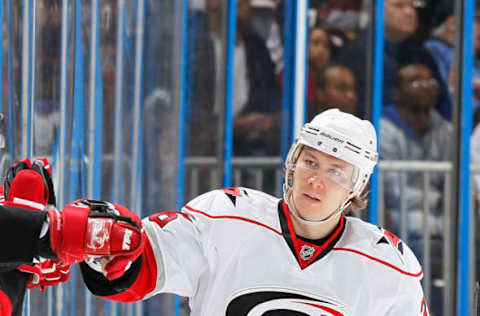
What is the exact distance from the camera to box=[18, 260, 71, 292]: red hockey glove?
1271mm

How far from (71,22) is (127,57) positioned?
0.43 metres

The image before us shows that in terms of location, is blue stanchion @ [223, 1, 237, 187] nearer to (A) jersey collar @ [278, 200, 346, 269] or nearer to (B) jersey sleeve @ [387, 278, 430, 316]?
(A) jersey collar @ [278, 200, 346, 269]

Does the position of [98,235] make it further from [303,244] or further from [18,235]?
[303,244]

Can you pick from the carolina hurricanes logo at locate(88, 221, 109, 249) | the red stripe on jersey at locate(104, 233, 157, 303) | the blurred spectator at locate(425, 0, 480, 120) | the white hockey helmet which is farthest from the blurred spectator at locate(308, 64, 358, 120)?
the carolina hurricanes logo at locate(88, 221, 109, 249)

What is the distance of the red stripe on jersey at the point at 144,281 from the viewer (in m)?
1.40

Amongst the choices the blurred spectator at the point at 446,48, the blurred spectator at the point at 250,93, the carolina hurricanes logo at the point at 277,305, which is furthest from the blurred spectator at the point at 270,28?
the carolina hurricanes logo at the point at 277,305

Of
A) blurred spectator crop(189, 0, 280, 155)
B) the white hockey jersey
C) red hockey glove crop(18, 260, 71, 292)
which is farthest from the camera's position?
blurred spectator crop(189, 0, 280, 155)

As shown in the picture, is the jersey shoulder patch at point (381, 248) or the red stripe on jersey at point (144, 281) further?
the jersey shoulder patch at point (381, 248)

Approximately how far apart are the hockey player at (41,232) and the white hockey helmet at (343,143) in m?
0.49

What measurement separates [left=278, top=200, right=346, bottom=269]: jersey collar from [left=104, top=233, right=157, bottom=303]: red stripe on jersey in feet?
0.98

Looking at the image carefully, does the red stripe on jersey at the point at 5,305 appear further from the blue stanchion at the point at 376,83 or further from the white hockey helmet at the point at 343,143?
the blue stanchion at the point at 376,83

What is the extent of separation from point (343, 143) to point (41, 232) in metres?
0.71

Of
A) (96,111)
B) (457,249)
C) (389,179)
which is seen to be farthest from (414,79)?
(96,111)

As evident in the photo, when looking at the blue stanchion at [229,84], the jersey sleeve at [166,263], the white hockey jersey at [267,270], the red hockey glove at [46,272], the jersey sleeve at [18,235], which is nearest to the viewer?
the jersey sleeve at [18,235]
